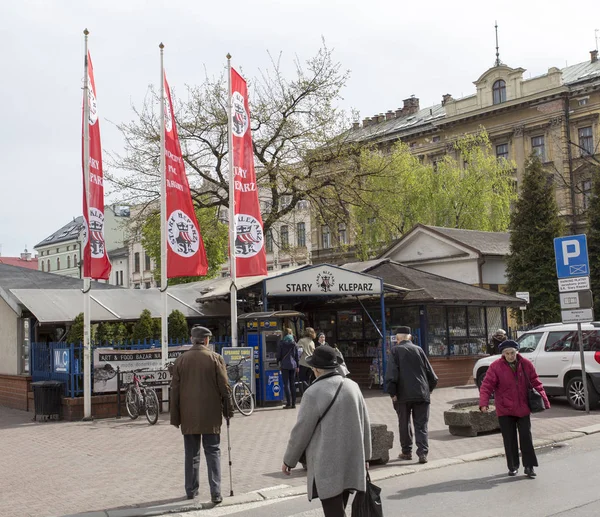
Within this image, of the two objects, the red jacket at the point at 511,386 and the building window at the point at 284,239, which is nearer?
the red jacket at the point at 511,386

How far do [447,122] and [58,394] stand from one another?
4719cm

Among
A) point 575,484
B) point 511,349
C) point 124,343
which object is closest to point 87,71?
point 124,343

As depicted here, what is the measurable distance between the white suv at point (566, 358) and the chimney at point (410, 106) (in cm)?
5596

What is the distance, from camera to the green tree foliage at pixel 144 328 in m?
19.3

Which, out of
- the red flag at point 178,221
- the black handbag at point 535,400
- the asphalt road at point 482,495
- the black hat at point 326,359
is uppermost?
the red flag at point 178,221

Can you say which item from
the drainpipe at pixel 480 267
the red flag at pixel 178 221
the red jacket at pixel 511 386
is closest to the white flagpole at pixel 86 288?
the red flag at pixel 178 221

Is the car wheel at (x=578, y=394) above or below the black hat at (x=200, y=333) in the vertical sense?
below

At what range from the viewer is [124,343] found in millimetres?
19625

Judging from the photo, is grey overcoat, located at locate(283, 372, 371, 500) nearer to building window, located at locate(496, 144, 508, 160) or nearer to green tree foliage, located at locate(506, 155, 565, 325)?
green tree foliage, located at locate(506, 155, 565, 325)

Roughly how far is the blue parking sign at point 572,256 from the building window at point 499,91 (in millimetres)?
43451

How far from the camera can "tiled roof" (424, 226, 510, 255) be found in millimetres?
33031

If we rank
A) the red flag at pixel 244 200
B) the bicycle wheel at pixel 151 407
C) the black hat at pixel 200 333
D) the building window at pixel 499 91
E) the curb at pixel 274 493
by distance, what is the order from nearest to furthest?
the curb at pixel 274 493 → the black hat at pixel 200 333 → the bicycle wheel at pixel 151 407 → the red flag at pixel 244 200 → the building window at pixel 499 91

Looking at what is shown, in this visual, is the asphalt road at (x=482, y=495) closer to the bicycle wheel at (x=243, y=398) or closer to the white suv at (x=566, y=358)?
the white suv at (x=566, y=358)

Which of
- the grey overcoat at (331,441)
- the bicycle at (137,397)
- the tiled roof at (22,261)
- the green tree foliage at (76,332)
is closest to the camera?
the grey overcoat at (331,441)
